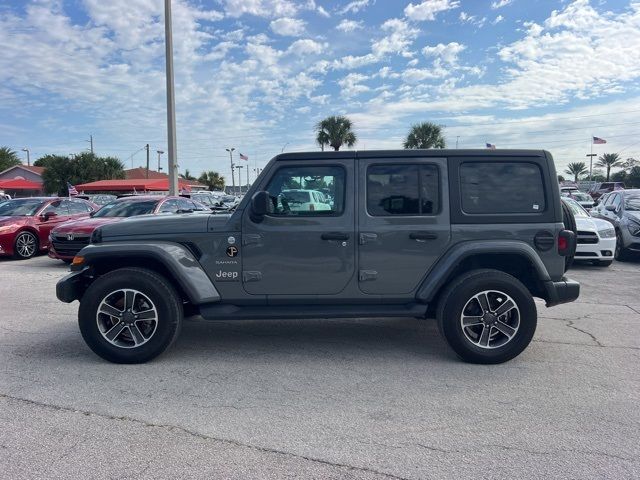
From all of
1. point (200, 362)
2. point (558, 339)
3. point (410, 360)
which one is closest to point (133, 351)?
point (200, 362)

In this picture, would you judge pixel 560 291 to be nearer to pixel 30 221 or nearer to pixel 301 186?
pixel 301 186

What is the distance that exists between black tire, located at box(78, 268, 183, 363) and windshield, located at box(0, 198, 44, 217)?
9.79 meters

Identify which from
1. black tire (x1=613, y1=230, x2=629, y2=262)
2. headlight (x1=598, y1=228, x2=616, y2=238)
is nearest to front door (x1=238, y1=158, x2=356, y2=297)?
headlight (x1=598, y1=228, x2=616, y2=238)

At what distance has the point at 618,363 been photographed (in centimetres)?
460

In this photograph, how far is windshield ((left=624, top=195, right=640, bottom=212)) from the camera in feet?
38.0

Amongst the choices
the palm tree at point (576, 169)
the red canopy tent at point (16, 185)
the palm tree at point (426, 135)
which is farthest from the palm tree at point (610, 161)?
the red canopy tent at point (16, 185)

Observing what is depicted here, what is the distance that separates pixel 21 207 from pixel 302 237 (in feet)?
37.3

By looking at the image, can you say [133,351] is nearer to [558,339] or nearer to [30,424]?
[30,424]

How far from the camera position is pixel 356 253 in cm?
457

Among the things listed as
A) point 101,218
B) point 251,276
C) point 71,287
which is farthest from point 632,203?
point 101,218

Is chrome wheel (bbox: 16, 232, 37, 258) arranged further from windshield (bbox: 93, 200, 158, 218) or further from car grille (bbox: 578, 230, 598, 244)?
car grille (bbox: 578, 230, 598, 244)

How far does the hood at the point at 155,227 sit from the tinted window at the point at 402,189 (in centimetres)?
161

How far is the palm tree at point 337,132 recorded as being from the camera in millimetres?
38766

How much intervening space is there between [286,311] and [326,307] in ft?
1.23
